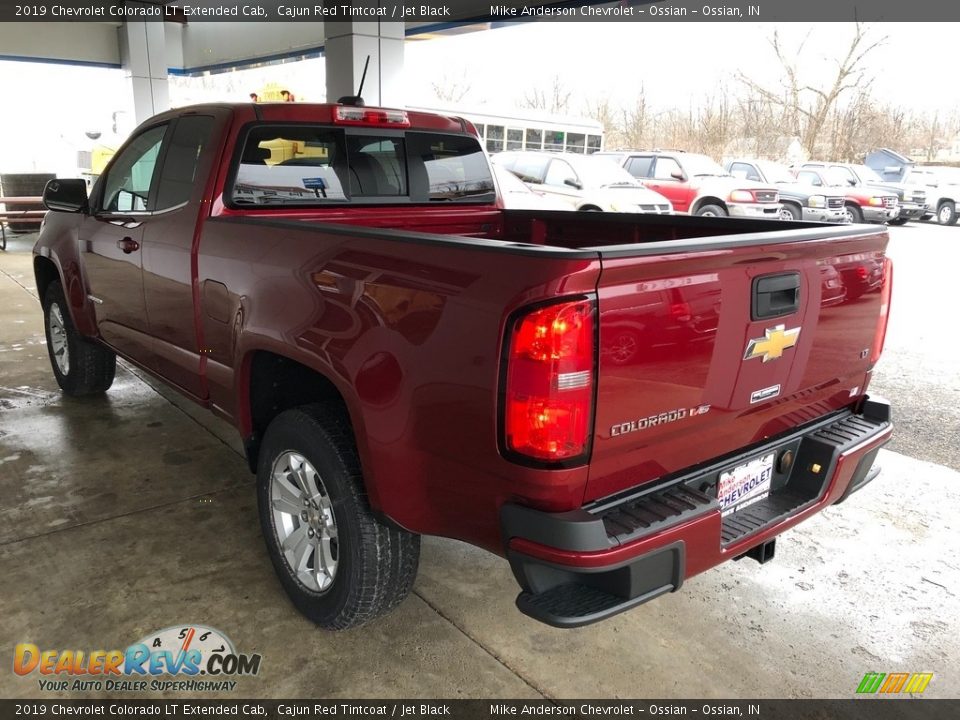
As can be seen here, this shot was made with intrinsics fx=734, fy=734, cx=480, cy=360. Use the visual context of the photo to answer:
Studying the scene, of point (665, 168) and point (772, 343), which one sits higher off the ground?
point (665, 168)

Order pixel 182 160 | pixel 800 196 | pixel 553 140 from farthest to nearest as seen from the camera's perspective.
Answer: pixel 553 140
pixel 800 196
pixel 182 160

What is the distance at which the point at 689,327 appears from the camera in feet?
6.20

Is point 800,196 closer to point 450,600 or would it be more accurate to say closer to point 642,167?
point 642,167

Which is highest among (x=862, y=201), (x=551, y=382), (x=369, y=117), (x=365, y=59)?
(x=365, y=59)

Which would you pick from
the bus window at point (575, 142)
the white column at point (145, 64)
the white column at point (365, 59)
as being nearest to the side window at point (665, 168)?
the bus window at point (575, 142)

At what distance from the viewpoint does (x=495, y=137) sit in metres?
19.2

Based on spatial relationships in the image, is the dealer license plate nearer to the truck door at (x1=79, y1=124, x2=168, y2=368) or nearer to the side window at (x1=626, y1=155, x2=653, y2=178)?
the truck door at (x1=79, y1=124, x2=168, y2=368)

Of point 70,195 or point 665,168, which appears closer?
point 70,195

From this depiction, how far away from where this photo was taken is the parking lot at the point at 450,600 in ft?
7.91

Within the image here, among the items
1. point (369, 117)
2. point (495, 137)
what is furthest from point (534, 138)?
point (369, 117)

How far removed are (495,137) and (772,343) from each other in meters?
18.0

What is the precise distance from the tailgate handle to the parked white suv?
10177mm

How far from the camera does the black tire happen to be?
15.6 ft

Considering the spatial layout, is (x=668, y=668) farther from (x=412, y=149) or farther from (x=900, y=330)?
(x=900, y=330)
